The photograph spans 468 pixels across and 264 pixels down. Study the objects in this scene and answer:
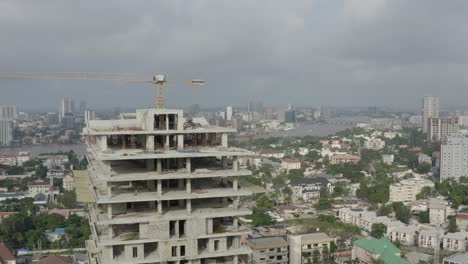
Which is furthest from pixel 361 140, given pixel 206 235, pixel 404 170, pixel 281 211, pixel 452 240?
pixel 206 235

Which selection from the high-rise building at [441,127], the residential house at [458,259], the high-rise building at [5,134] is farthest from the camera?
the high-rise building at [5,134]

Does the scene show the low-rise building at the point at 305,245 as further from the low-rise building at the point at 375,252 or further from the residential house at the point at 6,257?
the residential house at the point at 6,257

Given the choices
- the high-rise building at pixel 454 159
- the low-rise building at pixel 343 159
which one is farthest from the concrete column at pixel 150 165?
the low-rise building at pixel 343 159

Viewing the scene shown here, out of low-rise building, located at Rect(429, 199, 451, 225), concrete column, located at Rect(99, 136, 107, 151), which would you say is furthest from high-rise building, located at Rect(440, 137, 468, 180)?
concrete column, located at Rect(99, 136, 107, 151)

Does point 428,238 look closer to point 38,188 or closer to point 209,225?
point 209,225

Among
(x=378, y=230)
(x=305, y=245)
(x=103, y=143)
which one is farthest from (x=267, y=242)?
(x=103, y=143)
